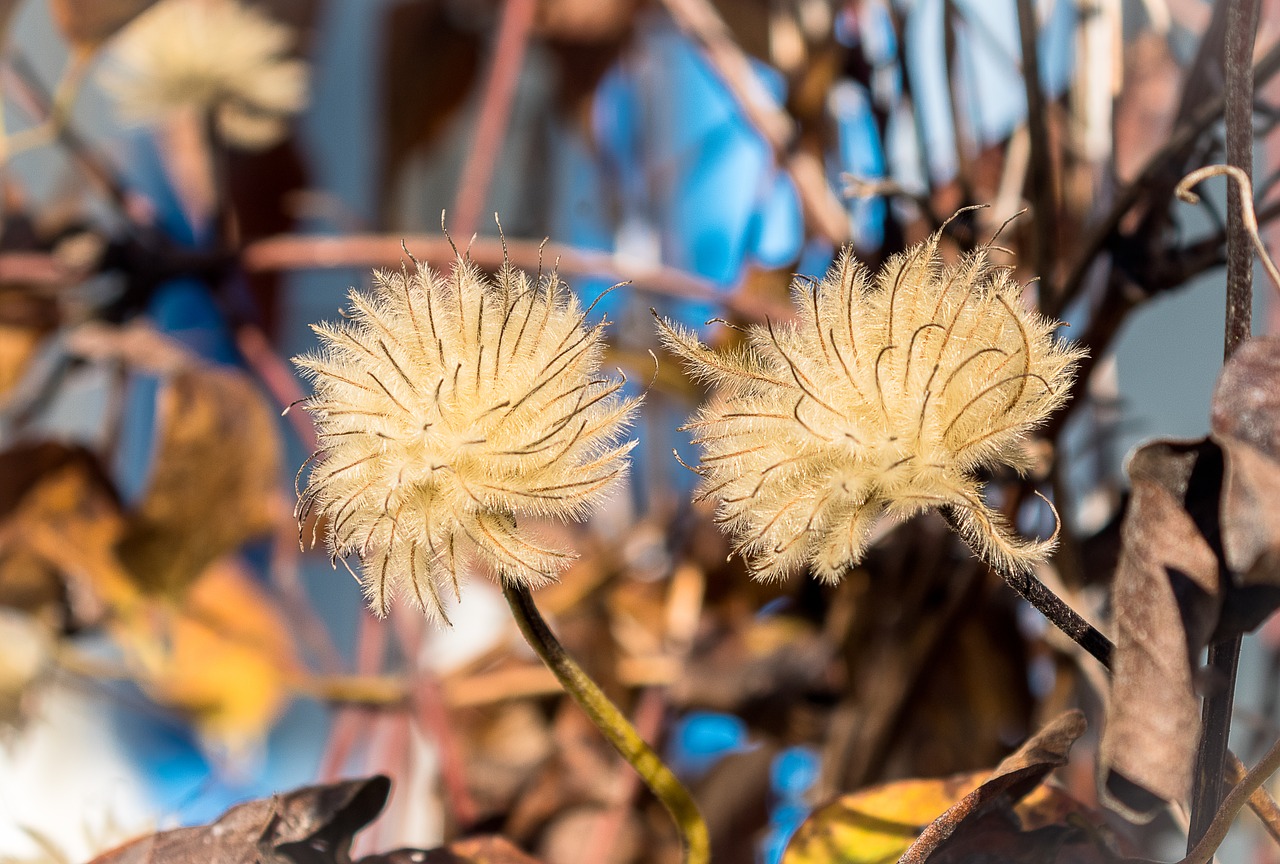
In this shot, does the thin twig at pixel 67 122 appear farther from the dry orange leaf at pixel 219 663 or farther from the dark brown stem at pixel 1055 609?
the dark brown stem at pixel 1055 609

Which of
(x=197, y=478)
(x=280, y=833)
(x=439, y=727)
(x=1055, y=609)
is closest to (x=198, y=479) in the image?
(x=197, y=478)

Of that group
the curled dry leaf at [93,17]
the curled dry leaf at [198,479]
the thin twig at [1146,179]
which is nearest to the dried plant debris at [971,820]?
the thin twig at [1146,179]

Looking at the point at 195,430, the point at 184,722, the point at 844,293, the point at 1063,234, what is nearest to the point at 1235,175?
the point at 844,293

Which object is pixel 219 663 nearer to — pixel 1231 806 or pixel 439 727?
pixel 439 727

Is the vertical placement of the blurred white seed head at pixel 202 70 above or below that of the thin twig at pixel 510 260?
above

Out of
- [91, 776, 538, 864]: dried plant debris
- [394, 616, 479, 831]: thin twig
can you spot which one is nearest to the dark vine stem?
[91, 776, 538, 864]: dried plant debris

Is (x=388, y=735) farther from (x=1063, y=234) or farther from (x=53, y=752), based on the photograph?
(x=1063, y=234)
